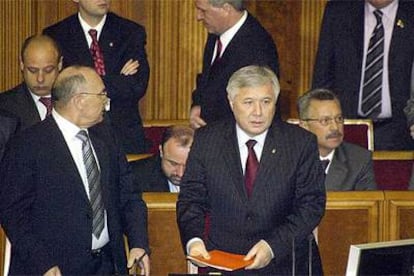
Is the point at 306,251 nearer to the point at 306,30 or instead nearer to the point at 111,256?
the point at 111,256

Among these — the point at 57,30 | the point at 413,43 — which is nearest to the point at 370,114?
the point at 413,43

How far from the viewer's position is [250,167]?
6.93 m

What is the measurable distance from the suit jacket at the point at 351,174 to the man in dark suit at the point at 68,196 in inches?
64.3

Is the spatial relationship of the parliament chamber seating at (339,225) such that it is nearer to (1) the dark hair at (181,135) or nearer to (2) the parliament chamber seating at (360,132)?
(1) the dark hair at (181,135)

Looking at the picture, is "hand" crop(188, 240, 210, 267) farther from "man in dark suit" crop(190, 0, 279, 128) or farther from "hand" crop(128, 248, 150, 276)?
"man in dark suit" crop(190, 0, 279, 128)

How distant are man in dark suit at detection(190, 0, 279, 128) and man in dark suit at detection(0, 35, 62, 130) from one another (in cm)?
92

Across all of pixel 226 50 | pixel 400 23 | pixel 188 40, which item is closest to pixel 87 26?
pixel 226 50

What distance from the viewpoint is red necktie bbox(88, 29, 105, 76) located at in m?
9.21

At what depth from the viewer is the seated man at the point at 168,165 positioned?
825 cm

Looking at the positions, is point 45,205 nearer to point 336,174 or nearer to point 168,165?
point 168,165

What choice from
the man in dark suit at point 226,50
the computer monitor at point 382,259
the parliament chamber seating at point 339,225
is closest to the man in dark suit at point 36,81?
the man in dark suit at point 226,50

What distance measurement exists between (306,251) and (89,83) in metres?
1.32

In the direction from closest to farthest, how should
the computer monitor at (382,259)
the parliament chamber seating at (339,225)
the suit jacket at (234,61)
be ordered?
1. the computer monitor at (382,259)
2. the parliament chamber seating at (339,225)
3. the suit jacket at (234,61)

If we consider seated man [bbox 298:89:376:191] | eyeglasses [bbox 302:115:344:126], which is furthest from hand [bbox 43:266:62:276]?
eyeglasses [bbox 302:115:344:126]
